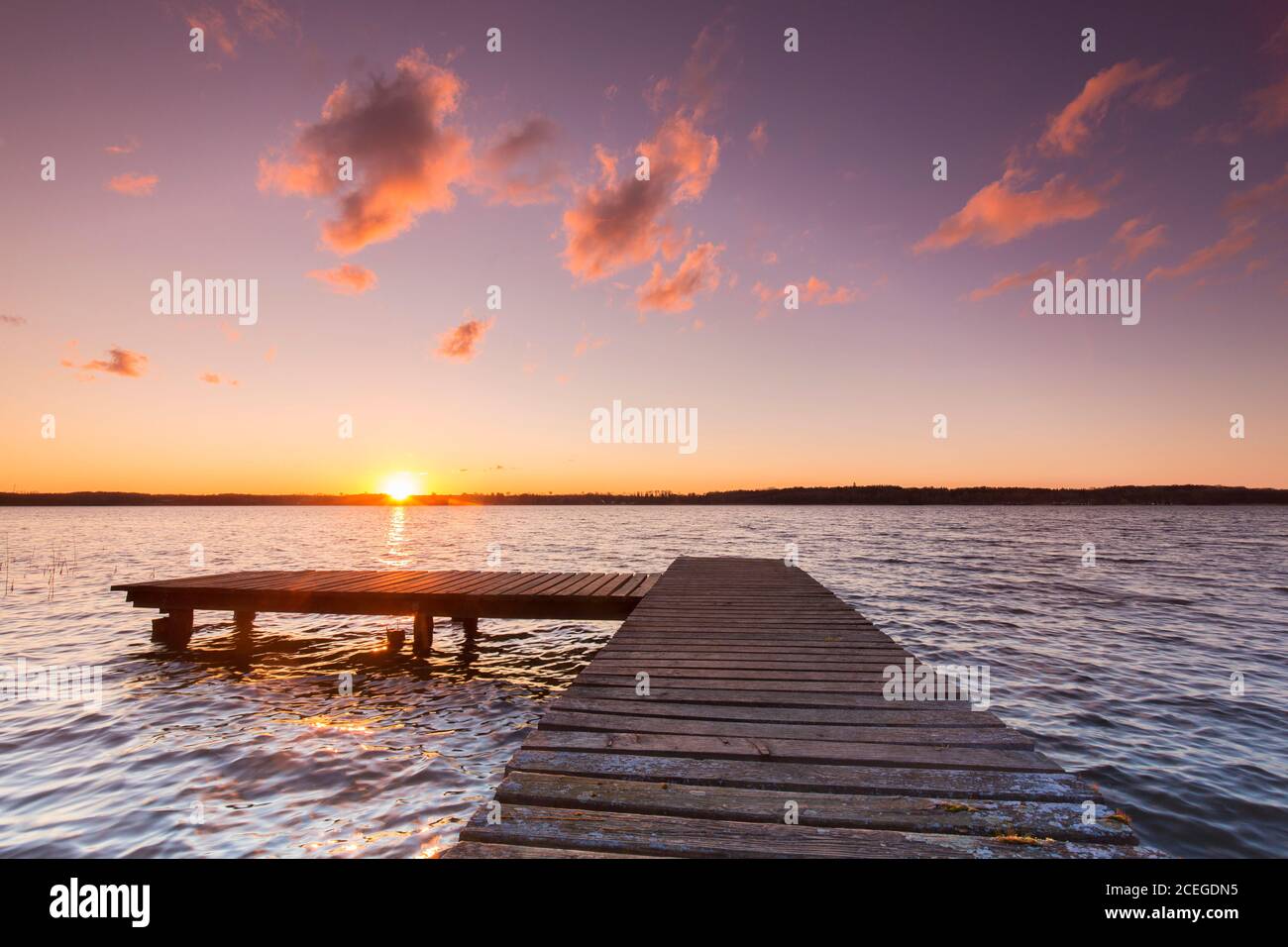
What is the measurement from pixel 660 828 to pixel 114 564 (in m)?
35.9

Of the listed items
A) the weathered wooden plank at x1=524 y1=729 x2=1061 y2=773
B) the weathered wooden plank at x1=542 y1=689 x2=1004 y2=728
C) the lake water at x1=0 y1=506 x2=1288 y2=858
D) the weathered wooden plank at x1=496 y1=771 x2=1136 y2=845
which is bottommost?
the lake water at x1=0 y1=506 x2=1288 y2=858

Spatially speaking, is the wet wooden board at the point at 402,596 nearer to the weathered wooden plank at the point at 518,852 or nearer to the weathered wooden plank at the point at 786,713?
the weathered wooden plank at the point at 786,713

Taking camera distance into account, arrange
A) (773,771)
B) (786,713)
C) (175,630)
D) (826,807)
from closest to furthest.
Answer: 1. (826,807)
2. (773,771)
3. (786,713)
4. (175,630)

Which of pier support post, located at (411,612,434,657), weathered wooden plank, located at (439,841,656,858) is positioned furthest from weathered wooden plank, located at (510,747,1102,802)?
pier support post, located at (411,612,434,657)

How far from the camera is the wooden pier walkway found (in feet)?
9.79

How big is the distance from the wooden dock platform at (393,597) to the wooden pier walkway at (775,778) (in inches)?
218

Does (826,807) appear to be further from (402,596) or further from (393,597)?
(393,597)

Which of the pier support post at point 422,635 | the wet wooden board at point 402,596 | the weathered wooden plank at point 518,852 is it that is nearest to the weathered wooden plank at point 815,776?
the weathered wooden plank at point 518,852

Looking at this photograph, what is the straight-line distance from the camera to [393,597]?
12.2 metres

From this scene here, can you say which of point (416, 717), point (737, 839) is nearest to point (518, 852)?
point (737, 839)

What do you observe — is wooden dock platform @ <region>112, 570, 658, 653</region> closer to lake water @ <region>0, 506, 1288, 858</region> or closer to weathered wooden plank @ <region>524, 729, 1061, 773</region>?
lake water @ <region>0, 506, 1288, 858</region>

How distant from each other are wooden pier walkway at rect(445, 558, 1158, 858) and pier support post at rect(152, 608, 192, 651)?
37.5ft

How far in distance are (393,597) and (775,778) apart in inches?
407
